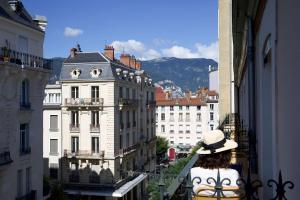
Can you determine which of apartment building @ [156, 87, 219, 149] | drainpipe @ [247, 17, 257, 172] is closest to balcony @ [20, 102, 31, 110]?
drainpipe @ [247, 17, 257, 172]

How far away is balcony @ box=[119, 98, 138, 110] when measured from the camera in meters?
38.9

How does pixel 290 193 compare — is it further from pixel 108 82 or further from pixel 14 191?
pixel 108 82

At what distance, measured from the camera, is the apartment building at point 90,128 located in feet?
122

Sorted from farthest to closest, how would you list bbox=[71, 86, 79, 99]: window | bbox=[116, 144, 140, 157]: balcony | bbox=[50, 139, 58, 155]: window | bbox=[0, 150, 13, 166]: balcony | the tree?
the tree
bbox=[50, 139, 58, 155]: window
bbox=[116, 144, 140, 157]: balcony
bbox=[71, 86, 79, 99]: window
bbox=[0, 150, 13, 166]: balcony

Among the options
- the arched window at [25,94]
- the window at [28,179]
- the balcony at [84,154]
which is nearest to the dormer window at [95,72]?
the balcony at [84,154]

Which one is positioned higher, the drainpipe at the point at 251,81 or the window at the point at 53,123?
the drainpipe at the point at 251,81

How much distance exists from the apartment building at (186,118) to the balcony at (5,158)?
56354 mm

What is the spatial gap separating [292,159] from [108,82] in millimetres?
34525

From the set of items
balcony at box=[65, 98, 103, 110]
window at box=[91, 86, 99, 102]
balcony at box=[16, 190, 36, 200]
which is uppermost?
window at box=[91, 86, 99, 102]

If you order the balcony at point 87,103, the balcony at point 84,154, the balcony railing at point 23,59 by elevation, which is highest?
the balcony railing at point 23,59

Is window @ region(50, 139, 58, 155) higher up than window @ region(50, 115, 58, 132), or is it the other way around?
window @ region(50, 115, 58, 132)

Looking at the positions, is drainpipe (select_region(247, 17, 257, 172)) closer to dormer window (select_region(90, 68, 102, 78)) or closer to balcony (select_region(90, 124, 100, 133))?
dormer window (select_region(90, 68, 102, 78))

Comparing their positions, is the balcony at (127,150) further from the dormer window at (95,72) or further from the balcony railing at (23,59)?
the balcony railing at (23,59)

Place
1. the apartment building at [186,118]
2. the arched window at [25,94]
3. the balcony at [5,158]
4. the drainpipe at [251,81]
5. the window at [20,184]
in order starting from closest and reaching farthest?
the drainpipe at [251,81] < the balcony at [5,158] < the window at [20,184] < the arched window at [25,94] < the apartment building at [186,118]
